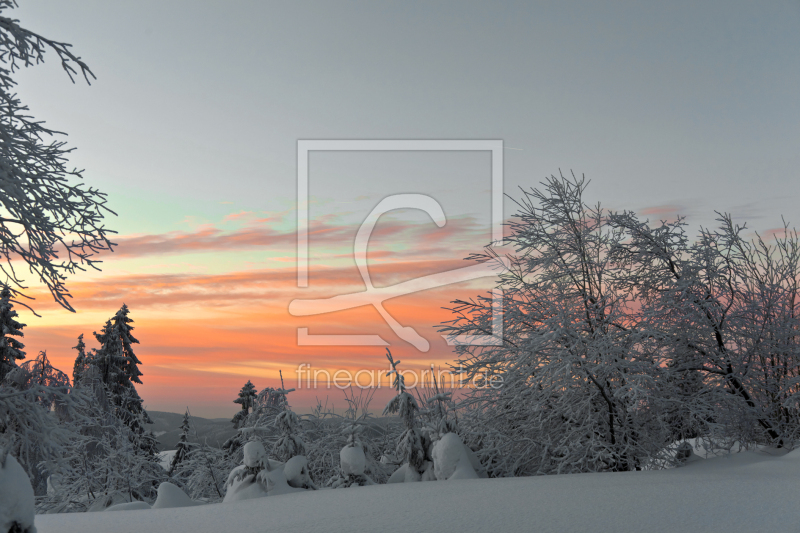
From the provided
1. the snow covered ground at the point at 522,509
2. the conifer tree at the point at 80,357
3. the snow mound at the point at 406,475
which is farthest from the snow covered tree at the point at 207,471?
the conifer tree at the point at 80,357

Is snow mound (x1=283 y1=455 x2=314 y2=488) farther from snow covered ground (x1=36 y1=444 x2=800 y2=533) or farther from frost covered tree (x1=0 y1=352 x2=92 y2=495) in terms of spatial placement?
frost covered tree (x1=0 y1=352 x2=92 y2=495)

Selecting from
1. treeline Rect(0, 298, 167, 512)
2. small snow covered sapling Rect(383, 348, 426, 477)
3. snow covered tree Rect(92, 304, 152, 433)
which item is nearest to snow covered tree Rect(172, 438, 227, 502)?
treeline Rect(0, 298, 167, 512)

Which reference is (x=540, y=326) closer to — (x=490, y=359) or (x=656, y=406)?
(x=490, y=359)

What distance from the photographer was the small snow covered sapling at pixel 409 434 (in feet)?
39.4

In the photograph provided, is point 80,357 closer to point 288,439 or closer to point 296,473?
point 288,439

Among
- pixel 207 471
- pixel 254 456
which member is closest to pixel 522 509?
pixel 254 456

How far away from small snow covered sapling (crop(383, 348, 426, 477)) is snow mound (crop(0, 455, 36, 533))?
7255 millimetres

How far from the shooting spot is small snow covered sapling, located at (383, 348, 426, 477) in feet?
39.4

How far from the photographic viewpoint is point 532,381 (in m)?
12.0

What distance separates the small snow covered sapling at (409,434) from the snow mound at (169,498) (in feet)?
14.2

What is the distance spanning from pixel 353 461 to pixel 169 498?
3603mm

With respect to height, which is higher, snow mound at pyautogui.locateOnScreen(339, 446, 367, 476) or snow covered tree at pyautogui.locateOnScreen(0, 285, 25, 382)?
snow covered tree at pyautogui.locateOnScreen(0, 285, 25, 382)

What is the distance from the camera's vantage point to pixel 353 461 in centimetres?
1179

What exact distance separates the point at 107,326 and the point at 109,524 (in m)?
27.1
